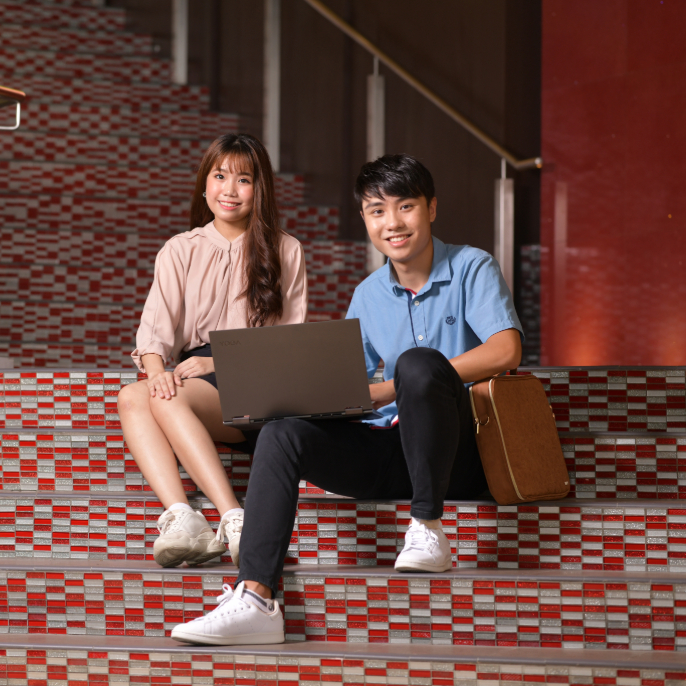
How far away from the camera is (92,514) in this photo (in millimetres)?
2260

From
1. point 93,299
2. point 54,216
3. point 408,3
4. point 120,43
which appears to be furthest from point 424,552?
point 120,43

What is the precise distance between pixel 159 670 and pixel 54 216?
295 cm

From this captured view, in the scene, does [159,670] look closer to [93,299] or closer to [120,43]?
[93,299]

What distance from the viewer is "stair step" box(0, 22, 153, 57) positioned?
501 cm

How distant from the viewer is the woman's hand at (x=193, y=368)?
225 cm

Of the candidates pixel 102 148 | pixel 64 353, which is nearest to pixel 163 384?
pixel 64 353

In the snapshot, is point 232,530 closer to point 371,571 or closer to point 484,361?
point 371,571

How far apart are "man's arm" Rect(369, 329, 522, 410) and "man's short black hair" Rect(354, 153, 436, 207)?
1.34 feet

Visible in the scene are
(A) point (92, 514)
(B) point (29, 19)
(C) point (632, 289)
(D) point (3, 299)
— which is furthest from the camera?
(B) point (29, 19)

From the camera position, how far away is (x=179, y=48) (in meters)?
5.26

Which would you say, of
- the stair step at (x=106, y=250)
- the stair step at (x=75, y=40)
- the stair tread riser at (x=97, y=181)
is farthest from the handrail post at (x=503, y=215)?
the stair step at (x=75, y=40)

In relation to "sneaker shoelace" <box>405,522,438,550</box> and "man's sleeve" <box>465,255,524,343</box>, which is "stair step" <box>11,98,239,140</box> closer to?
"man's sleeve" <box>465,255,524,343</box>

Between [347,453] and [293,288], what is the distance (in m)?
0.63

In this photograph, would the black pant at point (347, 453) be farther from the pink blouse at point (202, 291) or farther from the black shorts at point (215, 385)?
the pink blouse at point (202, 291)
